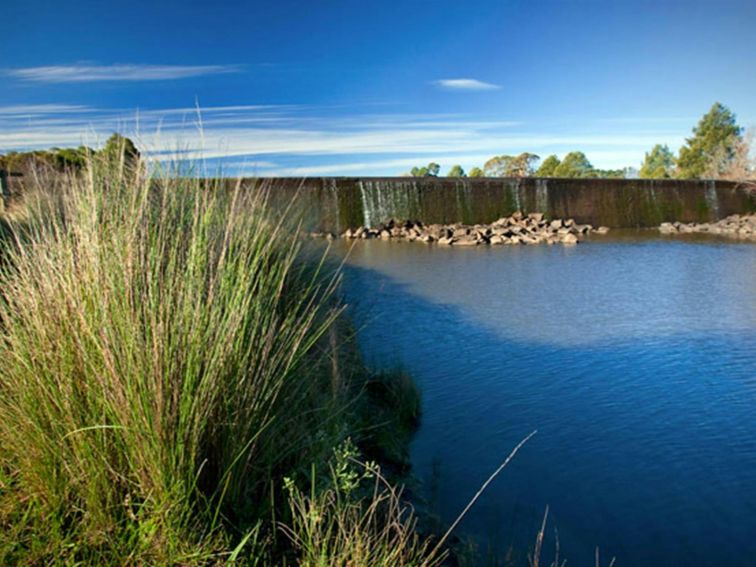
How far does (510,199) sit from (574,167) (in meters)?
41.2

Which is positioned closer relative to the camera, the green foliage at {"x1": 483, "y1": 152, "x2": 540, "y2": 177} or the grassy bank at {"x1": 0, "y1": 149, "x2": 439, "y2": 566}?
the grassy bank at {"x1": 0, "y1": 149, "x2": 439, "y2": 566}

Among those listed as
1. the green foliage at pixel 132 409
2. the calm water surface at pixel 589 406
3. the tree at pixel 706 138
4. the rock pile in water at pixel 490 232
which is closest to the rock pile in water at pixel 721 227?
the rock pile in water at pixel 490 232

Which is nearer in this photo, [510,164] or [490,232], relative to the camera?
[490,232]

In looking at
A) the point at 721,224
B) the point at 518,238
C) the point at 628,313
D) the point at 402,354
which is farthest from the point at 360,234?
the point at 721,224

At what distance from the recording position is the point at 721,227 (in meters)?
20.8

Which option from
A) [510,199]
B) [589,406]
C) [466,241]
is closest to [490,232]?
[466,241]

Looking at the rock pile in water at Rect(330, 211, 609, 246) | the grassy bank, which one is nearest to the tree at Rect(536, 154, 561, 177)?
the rock pile in water at Rect(330, 211, 609, 246)

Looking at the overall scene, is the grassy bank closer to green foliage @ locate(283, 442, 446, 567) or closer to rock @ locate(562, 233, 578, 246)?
green foliage @ locate(283, 442, 446, 567)

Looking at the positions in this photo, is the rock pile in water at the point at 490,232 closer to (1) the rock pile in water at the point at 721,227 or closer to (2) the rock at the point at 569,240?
(2) the rock at the point at 569,240

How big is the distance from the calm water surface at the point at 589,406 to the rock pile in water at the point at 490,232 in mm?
7186

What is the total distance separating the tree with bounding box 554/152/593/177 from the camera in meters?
54.1

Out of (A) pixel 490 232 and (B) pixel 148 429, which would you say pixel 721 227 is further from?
(B) pixel 148 429

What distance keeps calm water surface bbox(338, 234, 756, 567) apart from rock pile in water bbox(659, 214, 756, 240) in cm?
1191

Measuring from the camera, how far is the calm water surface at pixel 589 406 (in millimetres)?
2893
